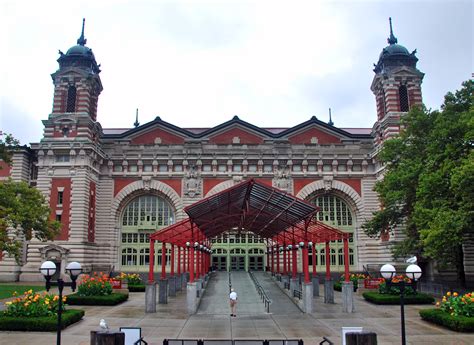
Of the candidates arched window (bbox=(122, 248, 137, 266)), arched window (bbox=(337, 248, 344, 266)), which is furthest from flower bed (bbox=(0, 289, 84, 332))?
arched window (bbox=(337, 248, 344, 266))

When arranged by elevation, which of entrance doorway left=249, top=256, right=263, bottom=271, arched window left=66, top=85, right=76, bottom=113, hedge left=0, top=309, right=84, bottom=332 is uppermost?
arched window left=66, top=85, right=76, bottom=113

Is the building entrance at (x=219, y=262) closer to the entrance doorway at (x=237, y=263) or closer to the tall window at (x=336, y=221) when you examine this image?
the entrance doorway at (x=237, y=263)

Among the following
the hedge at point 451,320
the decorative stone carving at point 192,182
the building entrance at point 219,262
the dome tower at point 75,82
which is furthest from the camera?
the building entrance at point 219,262

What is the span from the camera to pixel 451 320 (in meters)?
20.3

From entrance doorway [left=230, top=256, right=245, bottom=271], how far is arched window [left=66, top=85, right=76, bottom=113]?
2799 centimetres

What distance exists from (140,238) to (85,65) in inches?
913

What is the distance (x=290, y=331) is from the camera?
20.8 metres

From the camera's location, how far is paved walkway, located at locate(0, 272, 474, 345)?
752 inches

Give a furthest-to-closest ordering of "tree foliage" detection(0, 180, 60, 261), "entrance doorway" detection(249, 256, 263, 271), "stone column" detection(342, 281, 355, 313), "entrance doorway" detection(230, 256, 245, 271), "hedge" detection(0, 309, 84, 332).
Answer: "entrance doorway" detection(249, 256, 263, 271)
"entrance doorway" detection(230, 256, 245, 271)
"tree foliage" detection(0, 180, 60, 261)
"stone column" detection(342, 281, 355, 313)
"hedge" detection(0, 309, 84, 332)

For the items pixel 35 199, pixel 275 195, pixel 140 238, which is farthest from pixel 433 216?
pixel 140 238

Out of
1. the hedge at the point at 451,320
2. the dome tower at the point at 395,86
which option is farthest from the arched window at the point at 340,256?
the hedge at the point at 451,320

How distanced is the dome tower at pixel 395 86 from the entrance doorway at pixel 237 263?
23.5 m

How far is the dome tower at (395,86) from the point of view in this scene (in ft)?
177

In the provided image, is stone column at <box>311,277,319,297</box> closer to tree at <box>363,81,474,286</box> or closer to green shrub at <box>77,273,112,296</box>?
tree at <box>363,81,474,286</box>
